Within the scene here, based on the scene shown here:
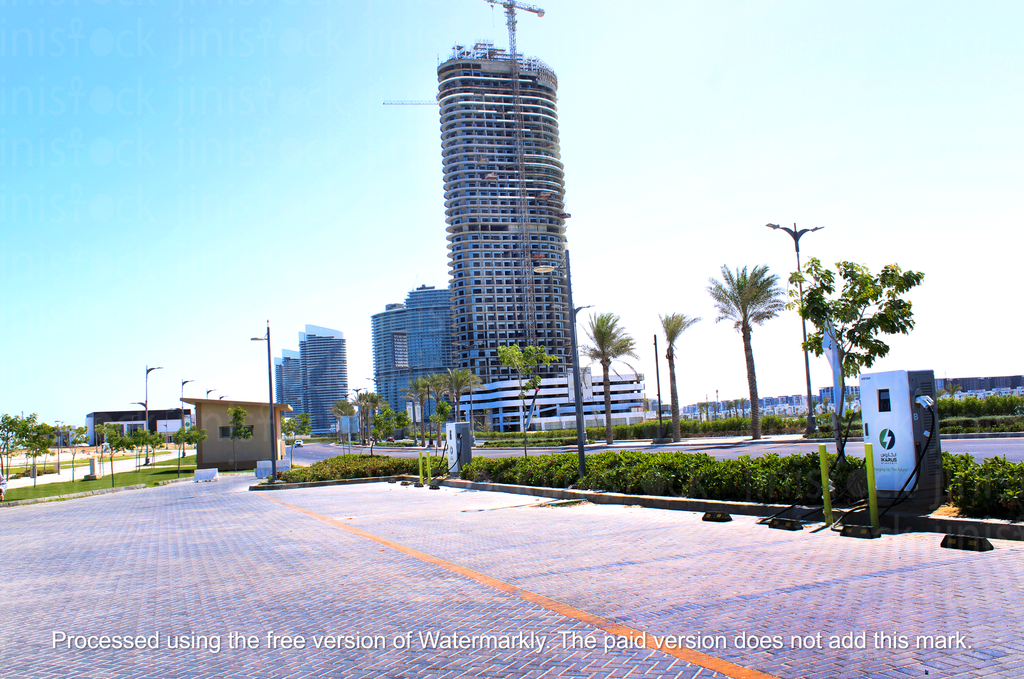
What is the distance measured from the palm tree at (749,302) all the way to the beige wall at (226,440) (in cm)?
3076

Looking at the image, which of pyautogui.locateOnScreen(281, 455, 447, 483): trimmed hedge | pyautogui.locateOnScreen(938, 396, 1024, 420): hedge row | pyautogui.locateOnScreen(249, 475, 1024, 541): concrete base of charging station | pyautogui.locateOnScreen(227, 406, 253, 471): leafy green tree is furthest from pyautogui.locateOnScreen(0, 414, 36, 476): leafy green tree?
pyautogui.locateOnScreen(938, 396, 1024, 420): hedge row

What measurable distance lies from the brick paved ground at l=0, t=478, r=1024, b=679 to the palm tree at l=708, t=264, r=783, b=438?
32.1m

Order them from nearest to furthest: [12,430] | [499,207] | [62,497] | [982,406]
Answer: [62,497] < [982,406] < [12,430] < [499,207]

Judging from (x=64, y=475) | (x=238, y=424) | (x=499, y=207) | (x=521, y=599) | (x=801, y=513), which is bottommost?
(x=64, y=475)

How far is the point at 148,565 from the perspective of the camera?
9.27m

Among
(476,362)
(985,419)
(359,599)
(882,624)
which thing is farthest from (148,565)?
(476,362)

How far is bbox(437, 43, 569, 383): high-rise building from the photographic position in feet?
559

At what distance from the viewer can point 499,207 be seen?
172 metres

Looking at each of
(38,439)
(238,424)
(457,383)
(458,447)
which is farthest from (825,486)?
(457,383)

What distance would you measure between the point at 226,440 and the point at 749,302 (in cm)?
3735

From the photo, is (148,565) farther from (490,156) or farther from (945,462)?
(490,156)

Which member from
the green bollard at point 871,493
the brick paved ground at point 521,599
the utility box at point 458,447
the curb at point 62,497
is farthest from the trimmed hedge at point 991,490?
the curb at point 62,497

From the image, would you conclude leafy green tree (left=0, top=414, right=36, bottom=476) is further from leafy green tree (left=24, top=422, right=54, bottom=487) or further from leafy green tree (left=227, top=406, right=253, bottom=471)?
leafy green tree (left=227, top=406, right=253, bottom=471)

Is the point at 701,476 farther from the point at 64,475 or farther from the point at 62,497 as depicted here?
the point at 64,475
